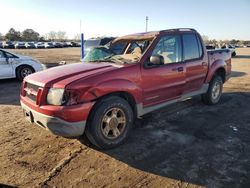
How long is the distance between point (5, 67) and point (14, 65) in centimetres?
35

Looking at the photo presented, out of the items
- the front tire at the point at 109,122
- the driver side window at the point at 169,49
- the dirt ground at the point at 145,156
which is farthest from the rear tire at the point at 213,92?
the front tire at the point at 109,122

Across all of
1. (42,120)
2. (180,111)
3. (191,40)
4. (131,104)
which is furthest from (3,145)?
(191,40)

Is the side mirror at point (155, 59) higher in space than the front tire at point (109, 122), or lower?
higher

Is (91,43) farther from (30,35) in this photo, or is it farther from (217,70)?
(30,35)

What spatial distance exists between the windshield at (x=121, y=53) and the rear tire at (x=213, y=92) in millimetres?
2407

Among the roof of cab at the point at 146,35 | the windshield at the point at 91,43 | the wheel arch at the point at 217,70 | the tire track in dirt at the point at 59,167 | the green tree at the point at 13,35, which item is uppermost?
the green tree at the point at 13,35

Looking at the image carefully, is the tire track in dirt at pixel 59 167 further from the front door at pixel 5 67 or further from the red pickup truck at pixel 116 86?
the front door at pixel 5 67

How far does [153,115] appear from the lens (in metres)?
6.02

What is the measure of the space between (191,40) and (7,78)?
7765 millimetres

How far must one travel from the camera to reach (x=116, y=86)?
4199mm

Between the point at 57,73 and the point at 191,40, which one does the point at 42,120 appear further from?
the point at 191,40

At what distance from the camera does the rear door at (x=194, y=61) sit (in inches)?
224

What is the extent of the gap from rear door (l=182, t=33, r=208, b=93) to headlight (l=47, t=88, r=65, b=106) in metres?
2.92

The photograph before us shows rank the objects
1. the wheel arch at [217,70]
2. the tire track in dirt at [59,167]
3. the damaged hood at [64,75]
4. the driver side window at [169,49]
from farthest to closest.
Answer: the wheel arch at [217,70] < the driver side window at [169,49] < the damaged hood at [64,75] < the tire track in dirt at [59,167]
